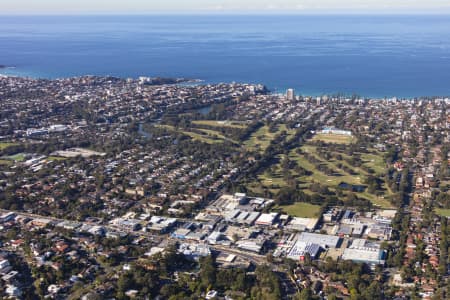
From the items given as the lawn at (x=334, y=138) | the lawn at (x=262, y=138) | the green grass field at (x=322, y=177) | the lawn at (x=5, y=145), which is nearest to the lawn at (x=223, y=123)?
the lawn at (x=262, y=138)

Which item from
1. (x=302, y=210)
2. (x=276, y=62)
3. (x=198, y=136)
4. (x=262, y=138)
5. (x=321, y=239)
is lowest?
(x=302, y=210)

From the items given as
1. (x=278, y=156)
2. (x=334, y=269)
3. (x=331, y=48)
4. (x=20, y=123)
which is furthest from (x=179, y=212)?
(x=331, y=48)

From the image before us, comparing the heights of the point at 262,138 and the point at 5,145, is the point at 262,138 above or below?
above

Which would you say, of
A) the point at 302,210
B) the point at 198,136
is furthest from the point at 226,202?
the point at 198,136

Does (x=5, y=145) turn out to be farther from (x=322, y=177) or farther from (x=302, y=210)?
(x=302, y=210)

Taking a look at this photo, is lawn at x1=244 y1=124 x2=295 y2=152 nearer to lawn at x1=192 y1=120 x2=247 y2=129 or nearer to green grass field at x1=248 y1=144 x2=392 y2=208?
lawn at x1=192 y1=120 x2=247 y2=129

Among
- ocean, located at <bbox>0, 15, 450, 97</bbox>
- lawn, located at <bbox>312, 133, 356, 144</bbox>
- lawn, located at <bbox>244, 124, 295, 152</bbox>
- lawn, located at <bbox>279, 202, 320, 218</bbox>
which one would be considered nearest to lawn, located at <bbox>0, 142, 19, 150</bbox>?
lawn, located at <bbox>244, 124, 295, 152</bbox>
